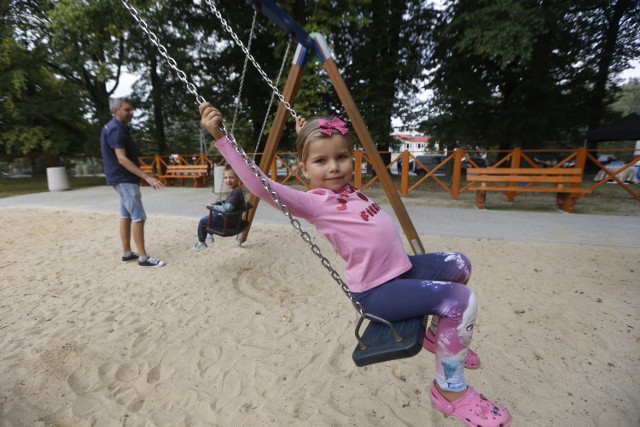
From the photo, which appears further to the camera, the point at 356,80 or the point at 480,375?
the point at 356,80

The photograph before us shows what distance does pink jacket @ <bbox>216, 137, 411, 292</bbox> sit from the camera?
1.42 metres

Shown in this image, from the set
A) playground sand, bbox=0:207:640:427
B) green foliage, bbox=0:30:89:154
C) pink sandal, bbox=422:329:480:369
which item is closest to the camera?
pink sandal, bbox=422:329:480:369

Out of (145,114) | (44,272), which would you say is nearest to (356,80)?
(145,114)

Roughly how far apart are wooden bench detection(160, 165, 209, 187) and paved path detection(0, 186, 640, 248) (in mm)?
3022

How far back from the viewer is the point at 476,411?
1.28m

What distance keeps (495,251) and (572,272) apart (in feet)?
2.76

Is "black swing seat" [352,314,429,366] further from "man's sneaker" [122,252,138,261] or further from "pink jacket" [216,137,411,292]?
"man's sneaker" [122,252,138,261]

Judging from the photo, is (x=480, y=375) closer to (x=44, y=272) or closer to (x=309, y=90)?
(x=44, y=272)

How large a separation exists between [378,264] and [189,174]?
11931mm

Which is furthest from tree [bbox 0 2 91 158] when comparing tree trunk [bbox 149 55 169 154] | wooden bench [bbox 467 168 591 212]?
wooden bench [bbox 467 168 591 212]

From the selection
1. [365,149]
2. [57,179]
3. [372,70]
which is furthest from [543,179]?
[57,179]

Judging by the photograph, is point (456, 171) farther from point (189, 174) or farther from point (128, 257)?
point (189, 174)

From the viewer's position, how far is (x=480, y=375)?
202cm

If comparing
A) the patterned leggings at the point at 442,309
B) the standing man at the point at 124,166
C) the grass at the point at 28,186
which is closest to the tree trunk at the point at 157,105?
the grass at the point at 28,186
